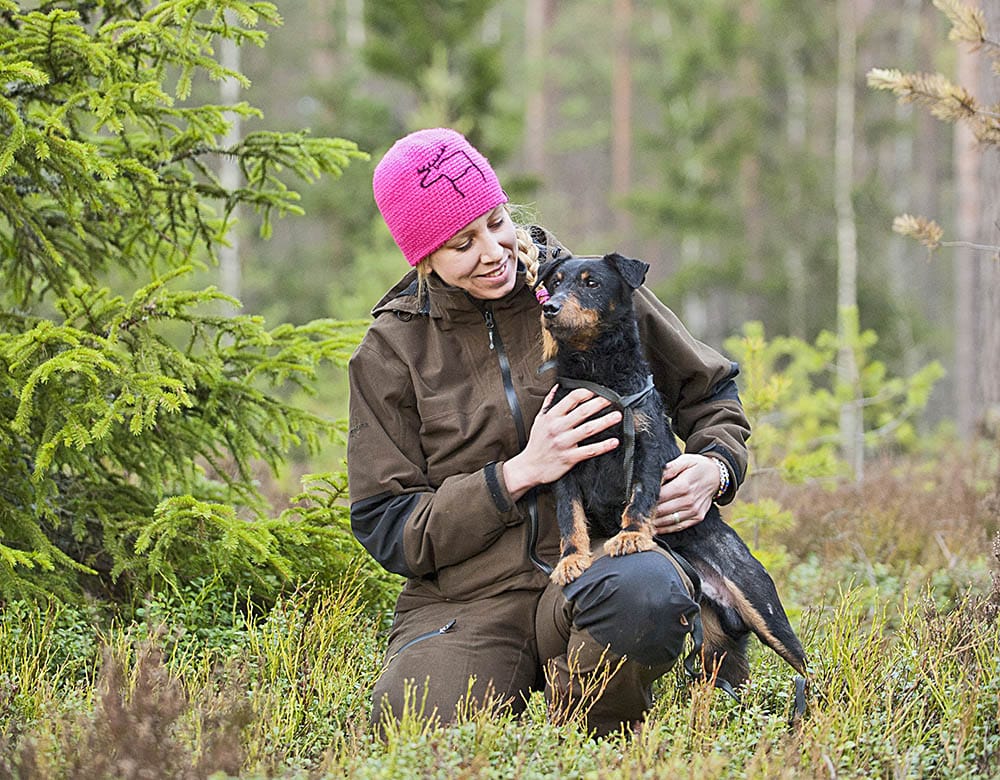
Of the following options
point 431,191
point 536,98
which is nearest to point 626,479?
point 431,191

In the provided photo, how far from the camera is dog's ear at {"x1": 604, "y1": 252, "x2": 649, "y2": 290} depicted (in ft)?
12.6

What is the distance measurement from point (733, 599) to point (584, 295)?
1.27 m

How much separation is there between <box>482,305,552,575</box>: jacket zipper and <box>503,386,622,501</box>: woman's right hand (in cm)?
15

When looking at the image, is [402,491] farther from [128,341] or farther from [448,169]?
[128,341]

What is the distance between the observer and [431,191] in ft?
12.5

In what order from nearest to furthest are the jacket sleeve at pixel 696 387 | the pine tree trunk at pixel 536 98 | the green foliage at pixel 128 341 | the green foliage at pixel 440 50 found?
the jacket sleeve at pixel 696 387 < the green foliage at pixel 128 341 < the green foliage at pixel 440 50 < the pine tree trunk at pixel 536 98

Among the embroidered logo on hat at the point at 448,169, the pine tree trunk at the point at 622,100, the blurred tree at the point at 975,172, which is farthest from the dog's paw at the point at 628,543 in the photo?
the pine tree trunk at the point at 622,100

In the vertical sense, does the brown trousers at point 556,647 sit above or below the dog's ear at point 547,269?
below

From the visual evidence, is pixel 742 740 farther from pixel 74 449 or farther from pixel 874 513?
pixel 874 513

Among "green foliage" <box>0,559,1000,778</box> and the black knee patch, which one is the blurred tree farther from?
the black knee patch

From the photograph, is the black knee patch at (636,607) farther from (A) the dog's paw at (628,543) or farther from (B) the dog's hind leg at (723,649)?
(B) the dog's hind leg at (723,649)

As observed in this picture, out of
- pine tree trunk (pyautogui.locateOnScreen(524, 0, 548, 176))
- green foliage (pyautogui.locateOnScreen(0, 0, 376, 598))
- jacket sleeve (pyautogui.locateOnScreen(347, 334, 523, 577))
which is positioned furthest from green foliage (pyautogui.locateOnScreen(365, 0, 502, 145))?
jacket sleeve (pyautogui.locateOnScreen(347, 334, 523, 577))

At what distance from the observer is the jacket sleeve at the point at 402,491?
3.79 meters

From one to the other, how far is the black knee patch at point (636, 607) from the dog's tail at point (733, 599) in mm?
366
